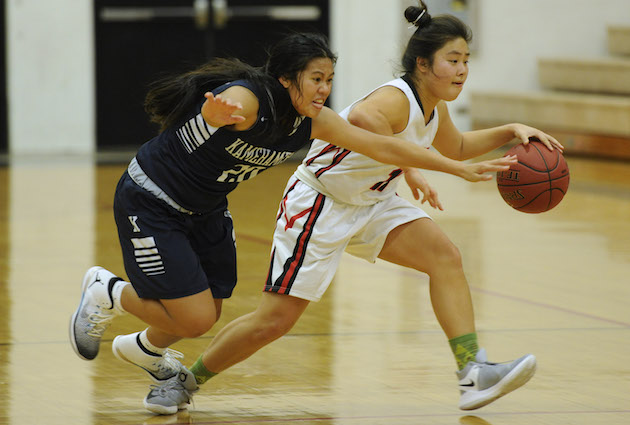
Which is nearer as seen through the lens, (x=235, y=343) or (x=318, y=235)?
(x=235, y=343)

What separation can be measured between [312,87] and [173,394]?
95 centimetres

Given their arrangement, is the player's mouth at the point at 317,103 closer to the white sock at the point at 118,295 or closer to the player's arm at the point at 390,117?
the player's arm at the point at 390,117

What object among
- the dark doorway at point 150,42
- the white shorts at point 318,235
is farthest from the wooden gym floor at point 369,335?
the dark doorway at point 150,42

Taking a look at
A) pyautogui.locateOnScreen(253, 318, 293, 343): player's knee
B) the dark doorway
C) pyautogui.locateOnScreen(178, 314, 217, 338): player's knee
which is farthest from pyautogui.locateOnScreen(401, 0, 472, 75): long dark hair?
the dark doorway

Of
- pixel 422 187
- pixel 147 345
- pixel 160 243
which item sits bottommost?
pixel 147 345

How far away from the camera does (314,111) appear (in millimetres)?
2924

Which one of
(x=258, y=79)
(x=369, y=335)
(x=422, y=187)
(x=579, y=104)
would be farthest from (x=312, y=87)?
(x=579, y=104)

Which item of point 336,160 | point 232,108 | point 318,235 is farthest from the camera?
point 336,160

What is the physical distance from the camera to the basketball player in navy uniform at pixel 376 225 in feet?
10.2

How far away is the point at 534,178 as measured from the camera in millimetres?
3252

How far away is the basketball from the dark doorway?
811 cm

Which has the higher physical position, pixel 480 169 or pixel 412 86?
pixel 412 86

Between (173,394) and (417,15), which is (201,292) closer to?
(173,394)

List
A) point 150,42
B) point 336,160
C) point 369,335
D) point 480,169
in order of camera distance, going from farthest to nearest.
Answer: point 150,42, point 369,335, point 336,160, point 480,169
